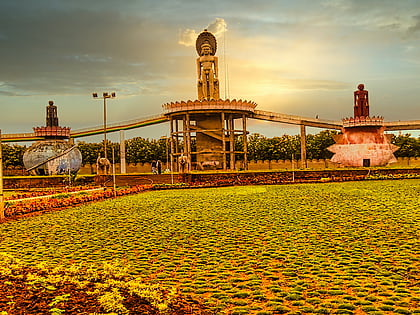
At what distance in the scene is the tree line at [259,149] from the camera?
65750mm

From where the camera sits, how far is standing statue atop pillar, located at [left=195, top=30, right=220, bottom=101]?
165 feet

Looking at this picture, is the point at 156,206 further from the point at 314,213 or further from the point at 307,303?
the point at 307,303

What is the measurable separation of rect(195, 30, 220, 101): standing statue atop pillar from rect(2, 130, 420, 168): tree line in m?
16.6

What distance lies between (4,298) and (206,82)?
151 ft

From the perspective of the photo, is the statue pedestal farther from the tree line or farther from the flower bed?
the flower bed

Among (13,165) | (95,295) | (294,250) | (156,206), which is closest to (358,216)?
(294,250)

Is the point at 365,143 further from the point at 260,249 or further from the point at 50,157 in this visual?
the point at 260,249

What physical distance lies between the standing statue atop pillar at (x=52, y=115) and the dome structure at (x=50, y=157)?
2.28 meters

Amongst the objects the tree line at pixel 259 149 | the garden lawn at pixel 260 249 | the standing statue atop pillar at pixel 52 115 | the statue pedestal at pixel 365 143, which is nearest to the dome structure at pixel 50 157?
the standing statue atop pillar at pixel 52 115

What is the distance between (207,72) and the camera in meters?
50.6

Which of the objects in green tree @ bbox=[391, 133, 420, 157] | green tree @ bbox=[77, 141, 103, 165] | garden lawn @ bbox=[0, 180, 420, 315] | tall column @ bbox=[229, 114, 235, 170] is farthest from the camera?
green tree @ bbox=[77, 141, 103, 165]

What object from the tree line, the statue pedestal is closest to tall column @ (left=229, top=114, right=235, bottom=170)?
the statue pedestal

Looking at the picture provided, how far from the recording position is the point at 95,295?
5.62 m

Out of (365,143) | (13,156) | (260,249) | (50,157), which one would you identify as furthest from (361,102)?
(13,156)
